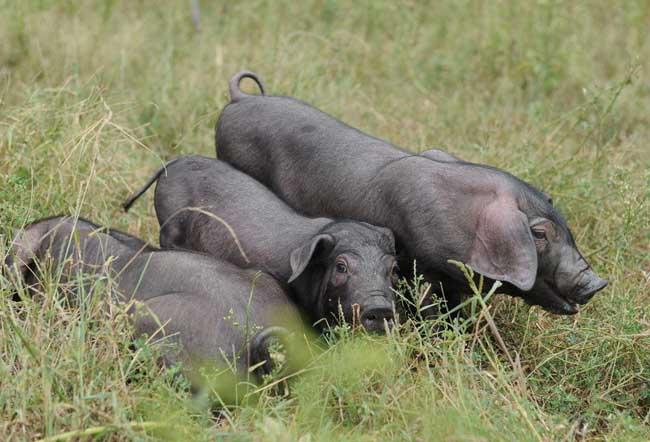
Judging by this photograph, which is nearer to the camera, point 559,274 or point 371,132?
point 559,274

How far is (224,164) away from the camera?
17.9 feet

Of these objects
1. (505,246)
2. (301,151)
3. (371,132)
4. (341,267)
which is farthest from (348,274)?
(371,132)

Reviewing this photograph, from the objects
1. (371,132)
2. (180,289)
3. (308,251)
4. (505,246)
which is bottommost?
(371,132)

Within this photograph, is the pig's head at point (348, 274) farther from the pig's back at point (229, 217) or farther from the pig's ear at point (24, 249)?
the pig's ear at point (24, 249)

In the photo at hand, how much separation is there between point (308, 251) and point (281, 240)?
0.36 m

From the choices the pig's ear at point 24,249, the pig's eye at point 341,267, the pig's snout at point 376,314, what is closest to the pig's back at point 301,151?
the pig's eye at point 341,267

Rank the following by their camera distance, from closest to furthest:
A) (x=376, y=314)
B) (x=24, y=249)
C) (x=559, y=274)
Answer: (x=376, y=314), (x=559, y=274), (x=24, y=249)

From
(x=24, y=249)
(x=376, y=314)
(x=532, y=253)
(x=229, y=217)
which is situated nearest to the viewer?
(x=376, y=314)

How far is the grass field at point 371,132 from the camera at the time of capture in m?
3.83

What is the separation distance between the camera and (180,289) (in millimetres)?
4457

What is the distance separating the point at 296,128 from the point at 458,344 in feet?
5.54

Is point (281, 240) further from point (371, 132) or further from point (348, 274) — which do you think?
point (371, 132)

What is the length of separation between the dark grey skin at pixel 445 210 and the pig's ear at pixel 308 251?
1.26 feet

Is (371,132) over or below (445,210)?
below
